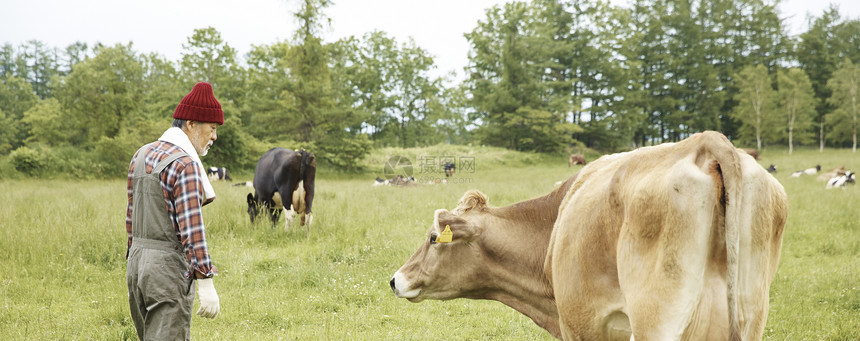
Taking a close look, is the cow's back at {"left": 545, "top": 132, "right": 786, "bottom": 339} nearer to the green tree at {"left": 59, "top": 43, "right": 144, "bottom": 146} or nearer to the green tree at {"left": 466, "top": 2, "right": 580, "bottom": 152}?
the green tree at {"left": 59, "top": 43, "right": 144, "bottom": 146}

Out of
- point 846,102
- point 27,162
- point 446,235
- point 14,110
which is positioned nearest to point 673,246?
point 446,235

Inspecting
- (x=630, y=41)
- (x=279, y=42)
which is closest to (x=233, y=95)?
(x=279, y=42)

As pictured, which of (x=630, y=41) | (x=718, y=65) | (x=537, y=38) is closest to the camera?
(x=537, y=38)

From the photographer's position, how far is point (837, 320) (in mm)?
5234

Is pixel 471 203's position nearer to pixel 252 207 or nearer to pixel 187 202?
pixel 187 202

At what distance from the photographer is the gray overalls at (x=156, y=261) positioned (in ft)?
9.15

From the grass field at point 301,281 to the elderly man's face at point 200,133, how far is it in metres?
2.53

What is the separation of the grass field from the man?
216cm

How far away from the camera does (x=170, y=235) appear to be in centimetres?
285

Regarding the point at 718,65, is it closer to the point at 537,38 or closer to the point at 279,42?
the point at 537,38

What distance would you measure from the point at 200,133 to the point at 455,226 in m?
1.83

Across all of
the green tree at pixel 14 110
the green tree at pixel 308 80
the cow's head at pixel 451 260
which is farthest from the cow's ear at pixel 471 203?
the green tree at pixel 14 110

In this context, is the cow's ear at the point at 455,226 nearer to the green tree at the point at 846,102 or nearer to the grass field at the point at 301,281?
the grass field at the point at 301,281

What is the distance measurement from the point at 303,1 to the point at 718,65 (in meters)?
45.5
